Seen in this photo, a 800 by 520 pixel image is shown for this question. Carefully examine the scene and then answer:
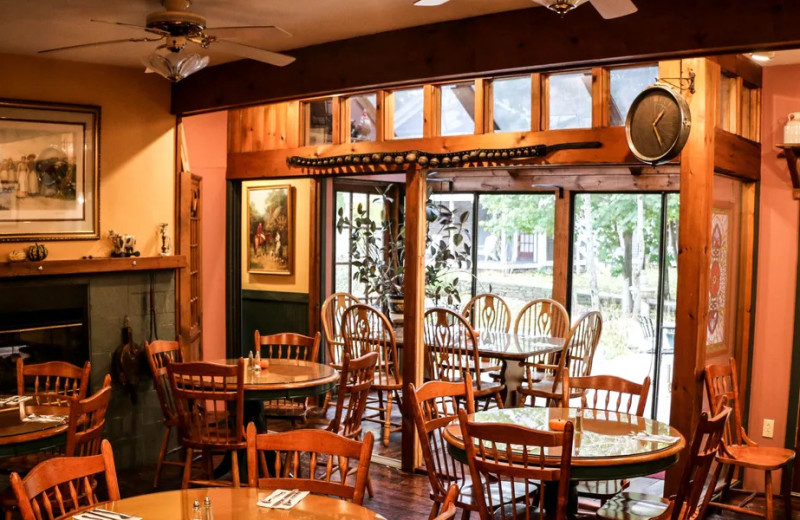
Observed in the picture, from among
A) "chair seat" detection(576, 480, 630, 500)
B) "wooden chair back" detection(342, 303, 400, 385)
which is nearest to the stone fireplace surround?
"wooden chair back" detection(342, 303, 400, 385)

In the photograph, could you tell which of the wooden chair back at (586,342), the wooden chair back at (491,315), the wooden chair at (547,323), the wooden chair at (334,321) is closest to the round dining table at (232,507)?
the wooden chair back at (586,342)

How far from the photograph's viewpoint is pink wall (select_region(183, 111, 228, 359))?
287 inches

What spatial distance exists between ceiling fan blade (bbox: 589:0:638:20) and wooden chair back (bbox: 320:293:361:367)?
4.42 metres

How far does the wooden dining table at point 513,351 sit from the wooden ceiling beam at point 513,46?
2.34 metres

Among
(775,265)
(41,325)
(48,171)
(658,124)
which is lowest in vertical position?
(41,325)

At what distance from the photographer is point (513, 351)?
6027 millimetres

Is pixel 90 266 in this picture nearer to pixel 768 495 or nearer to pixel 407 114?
pixel 407 114

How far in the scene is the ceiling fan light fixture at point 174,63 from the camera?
393cm

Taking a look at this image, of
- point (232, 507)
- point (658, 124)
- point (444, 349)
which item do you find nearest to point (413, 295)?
point (444, 349)

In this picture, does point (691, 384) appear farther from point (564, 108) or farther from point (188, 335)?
point (188, 335)

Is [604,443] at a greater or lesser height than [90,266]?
lesser

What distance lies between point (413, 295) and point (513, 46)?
2138 mm

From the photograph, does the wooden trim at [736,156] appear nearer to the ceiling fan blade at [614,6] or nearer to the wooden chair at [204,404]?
the ceiling fan blade at [614,6]

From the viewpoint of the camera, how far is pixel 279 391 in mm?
4609
